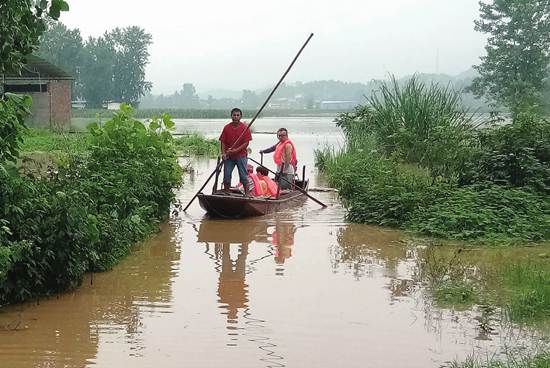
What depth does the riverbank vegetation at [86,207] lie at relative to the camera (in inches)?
267

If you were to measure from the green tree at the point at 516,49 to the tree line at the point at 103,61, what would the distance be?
148 feet

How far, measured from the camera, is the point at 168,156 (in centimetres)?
1211

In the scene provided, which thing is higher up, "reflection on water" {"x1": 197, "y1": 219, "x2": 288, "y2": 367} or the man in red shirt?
the man in red shirt

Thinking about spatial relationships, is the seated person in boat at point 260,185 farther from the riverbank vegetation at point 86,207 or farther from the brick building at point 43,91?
the brick building at point 43,91

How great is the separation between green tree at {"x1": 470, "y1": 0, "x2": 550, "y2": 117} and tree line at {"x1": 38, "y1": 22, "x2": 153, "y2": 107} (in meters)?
45.2

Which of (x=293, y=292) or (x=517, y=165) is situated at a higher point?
(x=517, y=165)

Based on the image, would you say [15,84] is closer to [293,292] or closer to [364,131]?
[364,131]

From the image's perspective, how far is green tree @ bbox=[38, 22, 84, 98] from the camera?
7600cm

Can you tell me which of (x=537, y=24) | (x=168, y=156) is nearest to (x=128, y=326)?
(x=168, y=156)

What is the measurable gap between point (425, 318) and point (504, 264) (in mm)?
2719

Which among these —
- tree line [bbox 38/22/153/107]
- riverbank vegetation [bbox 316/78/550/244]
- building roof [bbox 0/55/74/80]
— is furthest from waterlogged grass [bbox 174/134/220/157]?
tree line [bbox 38/22/153/107]

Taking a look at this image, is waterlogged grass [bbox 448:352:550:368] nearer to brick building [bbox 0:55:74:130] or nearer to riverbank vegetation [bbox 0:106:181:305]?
riverbank vegetation [bbox 0:106:181:305]

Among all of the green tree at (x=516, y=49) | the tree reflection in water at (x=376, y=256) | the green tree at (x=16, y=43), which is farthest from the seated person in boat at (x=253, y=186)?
the green tree at (x=516, y=49)

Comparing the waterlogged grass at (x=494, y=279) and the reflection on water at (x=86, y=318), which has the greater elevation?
the waterlogged grass at (x=494, y=279)
